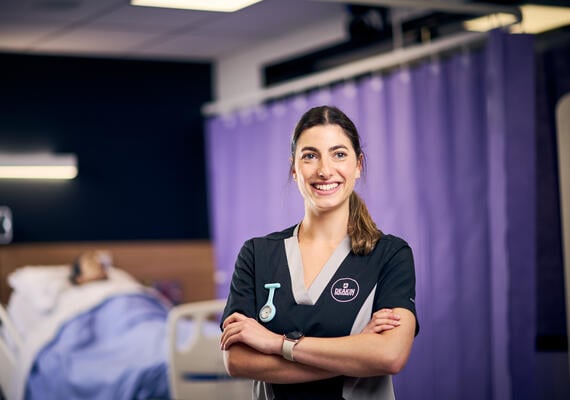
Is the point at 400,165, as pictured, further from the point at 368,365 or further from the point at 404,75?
the point at 368,365

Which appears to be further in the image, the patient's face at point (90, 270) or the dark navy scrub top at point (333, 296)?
the patient's face at point (90, 270)

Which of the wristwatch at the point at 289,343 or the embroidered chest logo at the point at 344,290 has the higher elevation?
the embroidered chest logo at the point at 344,290

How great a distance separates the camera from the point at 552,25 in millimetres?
3658

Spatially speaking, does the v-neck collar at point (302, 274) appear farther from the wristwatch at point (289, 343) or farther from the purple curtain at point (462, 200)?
the purple curtain at point (462, 200)

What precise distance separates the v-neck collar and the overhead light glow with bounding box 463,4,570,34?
79.3 inches

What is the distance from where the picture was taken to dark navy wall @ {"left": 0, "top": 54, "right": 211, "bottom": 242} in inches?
213

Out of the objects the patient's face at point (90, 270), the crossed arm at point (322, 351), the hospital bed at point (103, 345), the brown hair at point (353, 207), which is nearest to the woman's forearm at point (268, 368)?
the crossed arm at point (322, 351)

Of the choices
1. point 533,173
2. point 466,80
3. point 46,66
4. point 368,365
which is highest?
point 46,66

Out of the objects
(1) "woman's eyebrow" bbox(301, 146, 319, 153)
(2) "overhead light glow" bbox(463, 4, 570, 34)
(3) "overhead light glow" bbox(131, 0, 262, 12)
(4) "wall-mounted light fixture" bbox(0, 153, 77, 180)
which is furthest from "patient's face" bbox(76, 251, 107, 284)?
(1) "woman's eyebrow" bbox(301, 146, 319, 153)

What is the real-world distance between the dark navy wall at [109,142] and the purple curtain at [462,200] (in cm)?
164

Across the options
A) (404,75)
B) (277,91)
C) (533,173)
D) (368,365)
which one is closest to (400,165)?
(404,75)

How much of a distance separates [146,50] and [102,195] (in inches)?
39.0

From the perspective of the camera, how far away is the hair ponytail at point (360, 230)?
174 centimetres

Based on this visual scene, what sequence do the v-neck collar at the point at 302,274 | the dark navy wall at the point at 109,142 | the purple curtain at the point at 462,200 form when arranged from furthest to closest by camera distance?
the dark navy wall at the point at 109,142, the purple curtain at the point at 462,200, the v-neck collar at the point at 302,274
